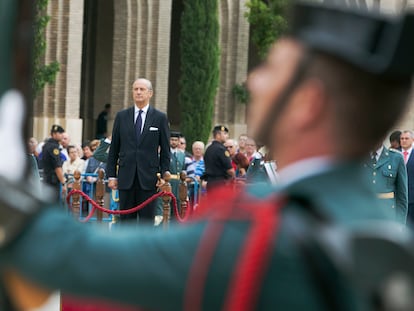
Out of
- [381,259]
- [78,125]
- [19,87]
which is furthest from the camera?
[78,125]

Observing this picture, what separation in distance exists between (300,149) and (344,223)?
192 mm

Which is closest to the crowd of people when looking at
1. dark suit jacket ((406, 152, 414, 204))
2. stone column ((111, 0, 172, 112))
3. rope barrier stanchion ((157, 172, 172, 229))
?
dark suit jacket ((406, 152, 414, 204))

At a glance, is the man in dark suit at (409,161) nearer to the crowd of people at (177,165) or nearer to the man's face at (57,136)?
the crowd of people at (177,165)

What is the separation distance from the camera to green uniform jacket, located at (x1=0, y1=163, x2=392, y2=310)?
176 cm

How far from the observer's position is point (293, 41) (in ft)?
6.44

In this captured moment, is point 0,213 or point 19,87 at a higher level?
point 19,87

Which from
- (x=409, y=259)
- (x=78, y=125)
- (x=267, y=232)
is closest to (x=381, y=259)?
(x=409, y=259)

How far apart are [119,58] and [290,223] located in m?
29.1

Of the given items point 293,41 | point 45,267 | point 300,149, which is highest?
point 293,41

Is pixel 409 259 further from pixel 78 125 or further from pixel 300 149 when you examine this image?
pixel 78 125

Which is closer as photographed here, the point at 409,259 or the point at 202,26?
the point at 409,259

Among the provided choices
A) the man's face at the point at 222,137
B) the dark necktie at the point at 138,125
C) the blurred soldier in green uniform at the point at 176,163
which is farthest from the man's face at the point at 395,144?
the dark necktie at the point at 138,125

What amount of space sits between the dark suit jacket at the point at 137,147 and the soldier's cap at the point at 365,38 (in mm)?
10147

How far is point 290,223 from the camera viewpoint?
70.5 inches
